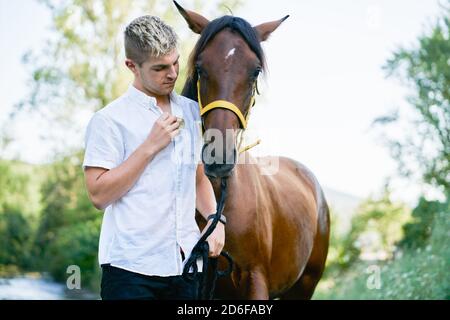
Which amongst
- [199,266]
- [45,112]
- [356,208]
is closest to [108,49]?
[45,112]

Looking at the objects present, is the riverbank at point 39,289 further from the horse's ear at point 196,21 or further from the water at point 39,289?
the horse's ear at point 196,21

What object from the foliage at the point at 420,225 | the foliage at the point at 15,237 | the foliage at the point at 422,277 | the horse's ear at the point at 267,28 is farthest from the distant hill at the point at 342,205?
the horse's ear at the point at 267,28

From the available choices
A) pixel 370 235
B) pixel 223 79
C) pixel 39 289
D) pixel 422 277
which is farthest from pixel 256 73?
pixel 39 289

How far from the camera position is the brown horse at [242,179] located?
2848mm

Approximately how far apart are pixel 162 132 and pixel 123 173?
0.73 feet

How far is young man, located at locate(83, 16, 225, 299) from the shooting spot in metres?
2.31

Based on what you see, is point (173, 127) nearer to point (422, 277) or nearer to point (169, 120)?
point (169, 120)

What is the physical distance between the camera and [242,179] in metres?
3.51

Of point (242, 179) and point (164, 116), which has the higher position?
point (164, 116)

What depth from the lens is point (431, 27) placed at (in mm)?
10250

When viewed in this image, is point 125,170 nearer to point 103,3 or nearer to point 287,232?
point 287,232

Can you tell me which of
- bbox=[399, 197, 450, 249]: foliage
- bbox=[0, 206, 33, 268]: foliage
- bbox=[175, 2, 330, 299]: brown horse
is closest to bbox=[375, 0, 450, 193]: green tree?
bbox=[399, 197, 450, 249]: foliage

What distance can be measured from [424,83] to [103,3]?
9.59m

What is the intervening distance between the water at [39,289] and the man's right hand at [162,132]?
10364 mm
